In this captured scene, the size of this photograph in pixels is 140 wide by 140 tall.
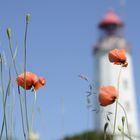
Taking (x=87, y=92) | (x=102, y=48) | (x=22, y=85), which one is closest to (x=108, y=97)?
(x=87, y=92)

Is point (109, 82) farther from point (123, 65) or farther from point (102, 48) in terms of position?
point (123, 65)

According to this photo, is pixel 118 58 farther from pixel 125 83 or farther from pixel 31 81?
pixel 125 83

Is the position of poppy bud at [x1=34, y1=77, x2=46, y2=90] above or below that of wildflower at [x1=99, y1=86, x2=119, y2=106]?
above

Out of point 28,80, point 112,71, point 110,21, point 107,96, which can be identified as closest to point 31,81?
point 28,80

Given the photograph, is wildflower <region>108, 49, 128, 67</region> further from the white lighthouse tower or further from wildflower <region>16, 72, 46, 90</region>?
the white lighthouse tower

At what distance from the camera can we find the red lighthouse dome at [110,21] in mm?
42256

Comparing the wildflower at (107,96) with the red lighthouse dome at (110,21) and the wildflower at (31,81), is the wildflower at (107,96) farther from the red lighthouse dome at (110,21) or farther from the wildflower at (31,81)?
the red lighthouse dome at (110,21)

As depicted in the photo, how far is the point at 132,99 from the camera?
3988cm

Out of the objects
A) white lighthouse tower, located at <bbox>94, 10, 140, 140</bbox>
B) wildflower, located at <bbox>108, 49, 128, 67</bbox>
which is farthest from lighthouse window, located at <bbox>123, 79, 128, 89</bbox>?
wildflower, located at <bbox>108, 49, 128, 67</bbox>

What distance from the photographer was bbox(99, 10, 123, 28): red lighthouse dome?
4226cm

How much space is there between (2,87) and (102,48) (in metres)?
40.8

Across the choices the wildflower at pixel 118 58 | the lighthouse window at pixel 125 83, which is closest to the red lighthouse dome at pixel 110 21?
the lighthouse window at pixel 125 83

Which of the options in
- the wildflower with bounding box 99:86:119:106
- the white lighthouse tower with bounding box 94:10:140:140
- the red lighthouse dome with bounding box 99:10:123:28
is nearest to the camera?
the wildflower with bounding box 99:86:119:106

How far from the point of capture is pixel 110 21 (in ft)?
140
